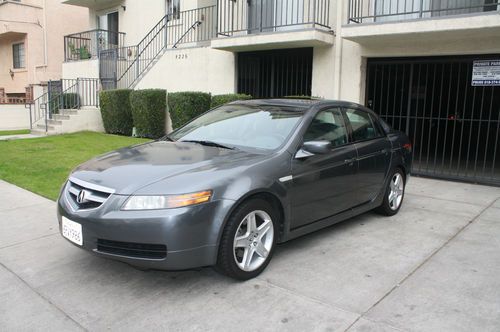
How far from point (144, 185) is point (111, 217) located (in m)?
0.34

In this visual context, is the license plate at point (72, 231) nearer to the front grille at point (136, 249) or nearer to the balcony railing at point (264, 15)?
the front grille at point (136, 249)

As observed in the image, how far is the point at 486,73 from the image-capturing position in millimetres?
8500

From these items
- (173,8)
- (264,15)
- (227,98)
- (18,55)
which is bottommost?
(227,98)

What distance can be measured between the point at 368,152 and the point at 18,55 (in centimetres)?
2434

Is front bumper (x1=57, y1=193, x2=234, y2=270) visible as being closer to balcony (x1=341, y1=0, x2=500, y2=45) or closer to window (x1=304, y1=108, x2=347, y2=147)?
window (x1=304, y1=108, x2=347, y2=147)

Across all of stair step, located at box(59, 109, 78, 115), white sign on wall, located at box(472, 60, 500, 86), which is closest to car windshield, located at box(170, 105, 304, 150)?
white sign on wall, located at box(472, 60, 500, 86)

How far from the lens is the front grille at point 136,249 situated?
3.44 meters

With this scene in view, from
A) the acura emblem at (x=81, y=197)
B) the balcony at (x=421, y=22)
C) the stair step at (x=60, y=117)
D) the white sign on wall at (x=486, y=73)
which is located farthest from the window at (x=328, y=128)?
the stair step at (x=60, y=117)

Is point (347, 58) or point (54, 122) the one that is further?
point (54, 122)

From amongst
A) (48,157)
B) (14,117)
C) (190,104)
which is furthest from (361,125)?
(14,117)

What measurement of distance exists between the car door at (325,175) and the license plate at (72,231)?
184 centimetres

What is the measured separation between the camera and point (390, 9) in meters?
9.94

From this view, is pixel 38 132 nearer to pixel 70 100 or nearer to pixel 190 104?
pixel 70 100

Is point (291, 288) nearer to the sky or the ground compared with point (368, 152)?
nearer to the ground
